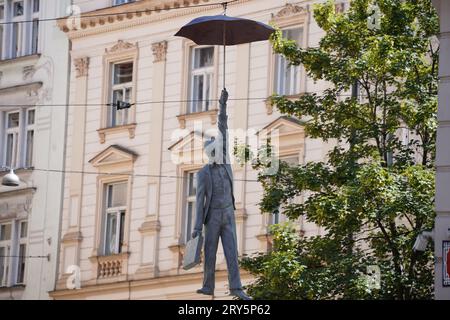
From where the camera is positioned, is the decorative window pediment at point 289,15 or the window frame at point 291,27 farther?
the decorative window pediment at point 289,15

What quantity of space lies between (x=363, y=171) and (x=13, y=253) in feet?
52.3

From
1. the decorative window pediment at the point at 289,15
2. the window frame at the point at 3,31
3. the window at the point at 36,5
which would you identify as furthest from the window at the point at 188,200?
the window frame at the point at 3,31

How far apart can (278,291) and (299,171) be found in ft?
6.84

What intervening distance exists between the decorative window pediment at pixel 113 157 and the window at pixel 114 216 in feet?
1.64

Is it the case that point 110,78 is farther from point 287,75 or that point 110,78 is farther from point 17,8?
point 287,75

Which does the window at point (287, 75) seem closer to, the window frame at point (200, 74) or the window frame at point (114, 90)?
the window frame at point (200, 74)

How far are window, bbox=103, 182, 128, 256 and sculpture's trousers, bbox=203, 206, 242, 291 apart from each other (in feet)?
59.8

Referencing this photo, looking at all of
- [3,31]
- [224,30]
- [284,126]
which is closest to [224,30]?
[224,30]

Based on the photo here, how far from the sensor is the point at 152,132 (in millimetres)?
40656

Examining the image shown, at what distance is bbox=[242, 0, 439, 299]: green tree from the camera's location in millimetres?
28328

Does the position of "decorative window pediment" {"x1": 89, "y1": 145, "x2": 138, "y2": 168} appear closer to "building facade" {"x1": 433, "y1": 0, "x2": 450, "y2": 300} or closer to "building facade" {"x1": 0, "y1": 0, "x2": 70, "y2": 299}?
"building facade" {"x1": 0, "y1": 0, "x2": 70, "y2": 299}

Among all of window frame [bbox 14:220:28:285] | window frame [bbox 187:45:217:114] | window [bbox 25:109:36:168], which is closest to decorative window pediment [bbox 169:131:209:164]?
window frame [bbox 187:45:217:114]

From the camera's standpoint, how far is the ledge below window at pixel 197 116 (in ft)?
129
